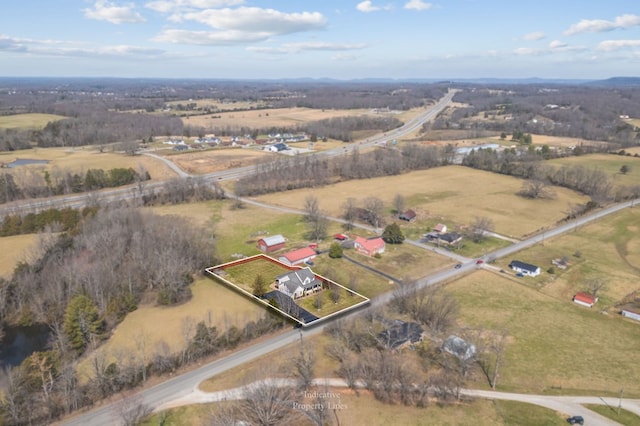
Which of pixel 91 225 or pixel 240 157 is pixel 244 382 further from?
pixel 240 157

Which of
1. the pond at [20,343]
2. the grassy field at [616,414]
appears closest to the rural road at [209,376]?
the grassy field at [616,414]

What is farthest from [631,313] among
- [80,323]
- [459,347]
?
[80,323]

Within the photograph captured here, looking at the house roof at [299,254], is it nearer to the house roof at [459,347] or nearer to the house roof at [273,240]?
the house roof at [273,240]

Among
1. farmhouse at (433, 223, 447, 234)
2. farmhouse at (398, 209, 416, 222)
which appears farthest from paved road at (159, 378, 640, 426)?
farmhouse at (398, 209, 416, 222)

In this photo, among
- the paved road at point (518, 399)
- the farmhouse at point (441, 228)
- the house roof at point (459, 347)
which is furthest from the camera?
the farmhouse at point (441, 228)

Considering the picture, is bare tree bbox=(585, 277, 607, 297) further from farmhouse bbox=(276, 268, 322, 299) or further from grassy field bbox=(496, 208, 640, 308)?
farmhouse bbox=(276, 268, 322, 299)

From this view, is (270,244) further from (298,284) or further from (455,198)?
(455,198)
